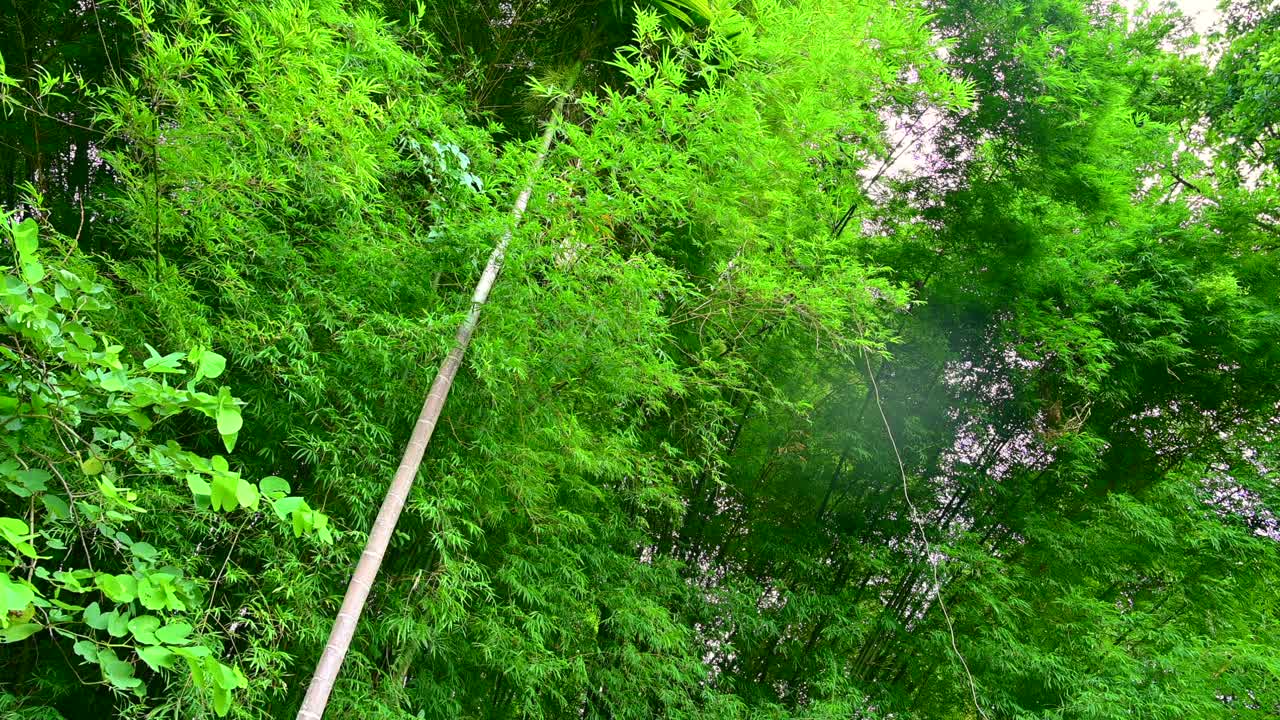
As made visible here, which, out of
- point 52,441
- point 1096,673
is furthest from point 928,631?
point 52,441

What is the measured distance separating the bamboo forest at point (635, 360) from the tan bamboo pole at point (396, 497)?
1 centimetres

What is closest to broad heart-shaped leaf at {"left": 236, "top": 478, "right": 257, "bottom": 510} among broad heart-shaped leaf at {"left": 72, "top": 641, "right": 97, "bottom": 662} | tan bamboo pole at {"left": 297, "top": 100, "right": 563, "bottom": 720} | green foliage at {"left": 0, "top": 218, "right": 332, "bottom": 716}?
green foliage at {"left": 0, "top": 218, "right": 332, "bottom": 716}

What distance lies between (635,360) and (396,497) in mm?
1029

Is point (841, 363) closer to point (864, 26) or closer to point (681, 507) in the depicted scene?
point (681, 507)

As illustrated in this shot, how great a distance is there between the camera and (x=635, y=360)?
3.01 meters

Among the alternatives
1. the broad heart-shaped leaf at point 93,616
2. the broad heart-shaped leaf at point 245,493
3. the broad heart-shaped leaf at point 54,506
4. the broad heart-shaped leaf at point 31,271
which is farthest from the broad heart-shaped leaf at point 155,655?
the broad heart-shaped leaf at point 31,271

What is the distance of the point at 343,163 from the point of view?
243 centimetres

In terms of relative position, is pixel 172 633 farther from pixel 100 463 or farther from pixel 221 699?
pixel 100 463

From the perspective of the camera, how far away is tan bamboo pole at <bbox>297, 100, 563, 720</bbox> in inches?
86.4

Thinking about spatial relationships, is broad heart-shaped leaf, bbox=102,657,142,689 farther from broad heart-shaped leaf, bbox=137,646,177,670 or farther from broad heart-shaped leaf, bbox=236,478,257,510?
broad heart-shaped leaf, bbox=236,478,257,510

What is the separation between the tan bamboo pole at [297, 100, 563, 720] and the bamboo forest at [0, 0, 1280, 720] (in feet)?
0.05

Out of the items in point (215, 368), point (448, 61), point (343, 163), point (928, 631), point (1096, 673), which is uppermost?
point (448, 61)

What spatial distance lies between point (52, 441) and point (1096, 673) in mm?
4702

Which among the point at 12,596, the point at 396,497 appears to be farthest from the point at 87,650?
the point at 396,497
